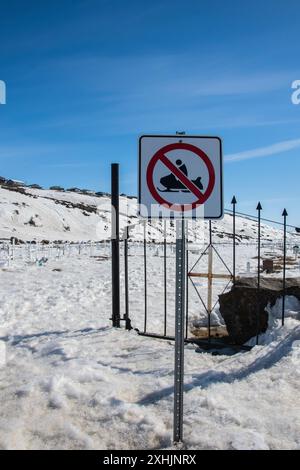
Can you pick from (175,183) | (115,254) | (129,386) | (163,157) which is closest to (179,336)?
(175,183)

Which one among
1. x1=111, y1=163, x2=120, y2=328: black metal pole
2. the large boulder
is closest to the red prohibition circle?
the large boulder

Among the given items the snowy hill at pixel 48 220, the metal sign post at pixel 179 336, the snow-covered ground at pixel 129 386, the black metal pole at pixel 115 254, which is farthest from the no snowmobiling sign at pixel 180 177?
A: the snowy hill at pixel 48 220

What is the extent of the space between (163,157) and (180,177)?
0.19 meters

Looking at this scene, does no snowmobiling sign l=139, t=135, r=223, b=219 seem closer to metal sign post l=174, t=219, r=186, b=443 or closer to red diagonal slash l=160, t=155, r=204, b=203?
red diagonal slash l=160, t=155, r=204, b=203

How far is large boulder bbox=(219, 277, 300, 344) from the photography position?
6215mm

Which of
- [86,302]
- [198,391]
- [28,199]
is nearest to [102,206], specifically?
[28,199]

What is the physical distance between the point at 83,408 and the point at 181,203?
214 centimetres

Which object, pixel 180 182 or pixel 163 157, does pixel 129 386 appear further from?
pixel 163 157

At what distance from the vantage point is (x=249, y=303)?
6.37 meters

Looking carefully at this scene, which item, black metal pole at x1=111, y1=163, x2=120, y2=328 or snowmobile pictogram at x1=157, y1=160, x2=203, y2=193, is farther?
black metal pole at x1=111, y1=163, x2=120, y2=328

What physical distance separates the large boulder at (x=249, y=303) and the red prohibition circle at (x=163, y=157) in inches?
139

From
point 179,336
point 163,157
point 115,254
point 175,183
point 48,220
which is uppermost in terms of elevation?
point 163,157

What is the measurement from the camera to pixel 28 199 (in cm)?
6206

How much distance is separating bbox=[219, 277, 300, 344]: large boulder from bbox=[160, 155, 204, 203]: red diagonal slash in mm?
3543
